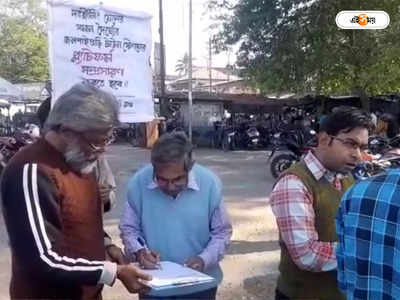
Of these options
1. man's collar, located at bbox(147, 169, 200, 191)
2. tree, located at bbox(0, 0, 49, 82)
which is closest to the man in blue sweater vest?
man's collar, located at bbox(147, 169, 200, 191)

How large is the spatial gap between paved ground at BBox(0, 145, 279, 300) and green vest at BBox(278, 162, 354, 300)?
6.58ft

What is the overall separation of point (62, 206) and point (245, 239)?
14.9ft

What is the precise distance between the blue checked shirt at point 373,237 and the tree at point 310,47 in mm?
13514

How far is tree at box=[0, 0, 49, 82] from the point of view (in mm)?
38438

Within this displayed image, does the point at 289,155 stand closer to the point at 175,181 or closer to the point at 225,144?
the point at 175,181

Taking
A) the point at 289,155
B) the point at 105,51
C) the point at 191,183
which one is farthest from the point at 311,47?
the point at 191,183

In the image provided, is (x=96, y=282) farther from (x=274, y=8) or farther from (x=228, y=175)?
(x=274, y=8)

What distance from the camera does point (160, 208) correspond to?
253cm

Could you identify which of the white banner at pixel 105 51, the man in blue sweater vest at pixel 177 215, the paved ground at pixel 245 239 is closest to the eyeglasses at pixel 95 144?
the man in blue sweater vest at pixel 177 215

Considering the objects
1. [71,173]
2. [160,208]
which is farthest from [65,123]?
[160,208]

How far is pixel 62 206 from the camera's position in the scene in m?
1.90

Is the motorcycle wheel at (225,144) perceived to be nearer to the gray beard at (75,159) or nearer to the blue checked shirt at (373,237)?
the gray beard at (75,159)

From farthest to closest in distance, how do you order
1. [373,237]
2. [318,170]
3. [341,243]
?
[318,170]
[341,243]
[373,237]

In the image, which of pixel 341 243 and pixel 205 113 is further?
pixel 205 113
